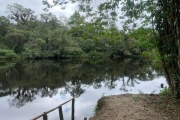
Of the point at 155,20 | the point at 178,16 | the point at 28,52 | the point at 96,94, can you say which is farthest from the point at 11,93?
the point at 28,52

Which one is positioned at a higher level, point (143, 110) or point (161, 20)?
point (161, 20)

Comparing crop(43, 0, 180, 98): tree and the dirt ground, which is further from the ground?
crop(43, 0, 180, 98): tree

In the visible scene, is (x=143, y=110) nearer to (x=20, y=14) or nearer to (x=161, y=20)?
(x=161, y=20)

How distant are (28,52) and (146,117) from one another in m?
35.8

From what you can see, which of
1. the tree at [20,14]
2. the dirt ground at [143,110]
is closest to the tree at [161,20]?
the dirt ground at [143,110]

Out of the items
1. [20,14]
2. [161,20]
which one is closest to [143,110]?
[161,20]

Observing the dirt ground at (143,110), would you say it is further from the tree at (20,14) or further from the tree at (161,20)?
the tree at (20,14)

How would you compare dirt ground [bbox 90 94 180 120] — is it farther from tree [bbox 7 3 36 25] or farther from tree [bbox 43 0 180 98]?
tree [bbox 7 3 36 25]

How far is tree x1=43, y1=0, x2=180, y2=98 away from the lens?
5297mm

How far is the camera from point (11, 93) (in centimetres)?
1278

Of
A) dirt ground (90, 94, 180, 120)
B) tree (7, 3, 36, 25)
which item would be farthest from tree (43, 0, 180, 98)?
tree (7, 3, 36, 25)

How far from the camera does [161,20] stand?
588cm

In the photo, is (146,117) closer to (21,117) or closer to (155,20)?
(155,20)

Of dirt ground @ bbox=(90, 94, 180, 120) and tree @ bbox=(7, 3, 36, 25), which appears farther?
tree @ bbox=(7, 3, 36, 25)
